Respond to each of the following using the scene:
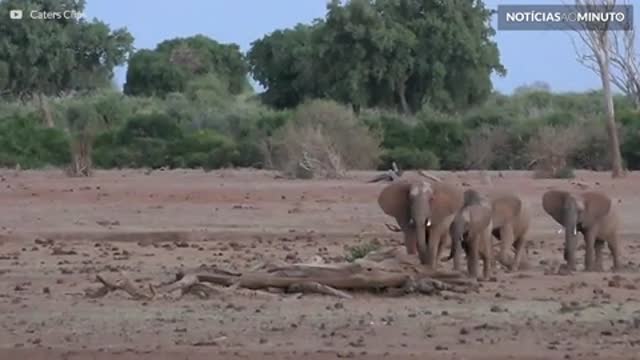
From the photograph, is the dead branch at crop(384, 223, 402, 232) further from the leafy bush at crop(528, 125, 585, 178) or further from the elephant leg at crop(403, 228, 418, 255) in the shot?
the leafy bush at crop(528, 125, 585, 178)

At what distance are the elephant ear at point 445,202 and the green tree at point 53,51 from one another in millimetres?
55546

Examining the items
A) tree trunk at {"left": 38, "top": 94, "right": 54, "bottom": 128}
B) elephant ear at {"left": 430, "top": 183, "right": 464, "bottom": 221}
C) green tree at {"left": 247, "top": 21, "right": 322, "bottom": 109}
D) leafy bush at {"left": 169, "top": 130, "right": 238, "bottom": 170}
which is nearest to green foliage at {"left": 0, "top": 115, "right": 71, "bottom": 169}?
tree trunk at {"left": 38, "top": 94, "right": 54, "bottom": 128}

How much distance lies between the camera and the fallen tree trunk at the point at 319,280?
16.4 m

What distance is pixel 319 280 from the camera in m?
16.6

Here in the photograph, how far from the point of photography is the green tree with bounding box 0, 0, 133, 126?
74.1 meters

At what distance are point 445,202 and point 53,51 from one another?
5811cm

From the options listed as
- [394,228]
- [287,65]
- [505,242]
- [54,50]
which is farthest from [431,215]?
[54,50]

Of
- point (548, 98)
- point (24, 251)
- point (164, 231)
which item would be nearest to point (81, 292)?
point (24, 251)

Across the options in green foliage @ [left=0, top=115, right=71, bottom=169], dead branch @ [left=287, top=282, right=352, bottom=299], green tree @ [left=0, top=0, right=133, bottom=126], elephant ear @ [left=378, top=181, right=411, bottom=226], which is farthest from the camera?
green tree @ [left=0, top=0, right=133, bottom=126]

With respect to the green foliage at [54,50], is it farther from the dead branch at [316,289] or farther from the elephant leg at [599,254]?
the dead branch at [316,289]

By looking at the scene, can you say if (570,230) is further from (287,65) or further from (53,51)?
(53,51)

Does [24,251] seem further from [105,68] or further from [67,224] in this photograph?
[105,68]

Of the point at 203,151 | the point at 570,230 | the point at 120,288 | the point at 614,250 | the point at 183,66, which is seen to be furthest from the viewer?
the point at 183,66

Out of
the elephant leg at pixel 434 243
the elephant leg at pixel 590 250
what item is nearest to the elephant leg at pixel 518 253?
the elephant leg at pixel 590 250
